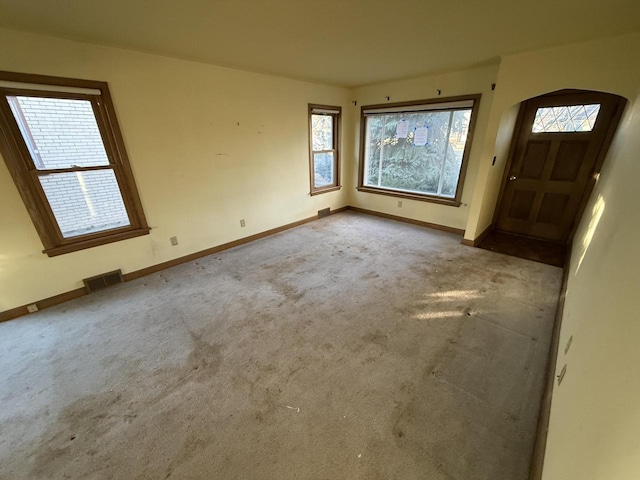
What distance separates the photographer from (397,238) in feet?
13.1

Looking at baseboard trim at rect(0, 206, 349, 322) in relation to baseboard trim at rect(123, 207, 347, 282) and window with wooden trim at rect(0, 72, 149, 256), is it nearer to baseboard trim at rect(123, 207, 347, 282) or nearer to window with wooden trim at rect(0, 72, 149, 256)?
baseboard trim at rect(123, 207, 347, 282)

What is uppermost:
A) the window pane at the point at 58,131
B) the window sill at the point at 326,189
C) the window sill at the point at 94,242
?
the window pane at the point at 58,131

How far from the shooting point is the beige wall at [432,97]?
3.43 m

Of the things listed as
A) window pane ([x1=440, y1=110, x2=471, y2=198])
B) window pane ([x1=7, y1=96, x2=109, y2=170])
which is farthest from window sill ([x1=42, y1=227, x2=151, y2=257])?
window pane ([x1=440, y1=110, x2=471, y2=198])

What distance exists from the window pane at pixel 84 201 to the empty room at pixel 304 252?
0.02m

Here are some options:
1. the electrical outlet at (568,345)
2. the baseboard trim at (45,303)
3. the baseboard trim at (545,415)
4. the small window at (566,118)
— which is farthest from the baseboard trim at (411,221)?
the baseboard trim at (45,303)

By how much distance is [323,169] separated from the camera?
16.2ft

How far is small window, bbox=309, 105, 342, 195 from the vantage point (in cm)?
448

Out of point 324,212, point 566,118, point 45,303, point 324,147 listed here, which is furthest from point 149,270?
point 566,118

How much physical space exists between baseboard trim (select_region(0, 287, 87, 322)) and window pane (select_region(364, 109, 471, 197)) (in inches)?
182

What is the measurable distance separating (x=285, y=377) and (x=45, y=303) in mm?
2623

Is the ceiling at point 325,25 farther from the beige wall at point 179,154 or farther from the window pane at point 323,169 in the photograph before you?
the window pane at point 323,169

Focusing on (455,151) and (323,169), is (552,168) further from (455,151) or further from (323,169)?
(323,169)

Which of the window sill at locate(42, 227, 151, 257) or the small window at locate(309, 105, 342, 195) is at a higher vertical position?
the small window at locate(309, 105, 342, 195)
